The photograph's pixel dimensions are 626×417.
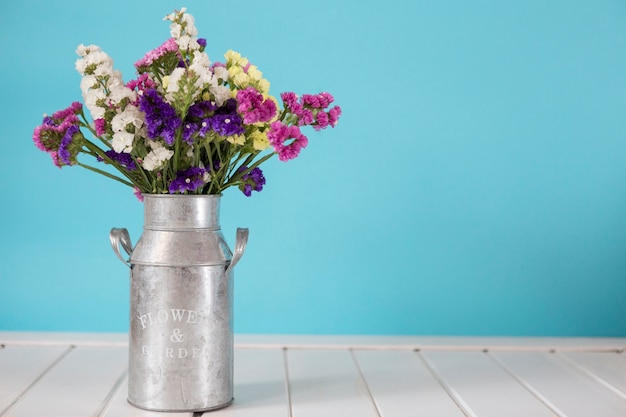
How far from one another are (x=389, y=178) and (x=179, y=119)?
3.37 ft

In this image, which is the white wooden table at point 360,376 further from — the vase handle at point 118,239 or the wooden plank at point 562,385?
the vase handle at point 118,239

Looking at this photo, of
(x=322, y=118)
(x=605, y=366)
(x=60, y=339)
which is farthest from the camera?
(x=60, y=339)

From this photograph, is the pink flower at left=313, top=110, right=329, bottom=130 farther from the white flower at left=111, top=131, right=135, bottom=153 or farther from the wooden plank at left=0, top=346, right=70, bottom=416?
the wooden plank at left=0, top=346, right=70, bottom=416

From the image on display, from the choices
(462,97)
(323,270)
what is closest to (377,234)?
(323,270)

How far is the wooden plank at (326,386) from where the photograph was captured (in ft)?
4.71

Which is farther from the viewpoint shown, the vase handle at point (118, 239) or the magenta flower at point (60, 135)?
the vase handle at point (118, 239)

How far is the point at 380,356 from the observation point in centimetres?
187

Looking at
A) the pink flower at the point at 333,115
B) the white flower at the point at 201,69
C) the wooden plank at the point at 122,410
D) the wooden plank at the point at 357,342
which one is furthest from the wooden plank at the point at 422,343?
the white flower at the point at 201,69

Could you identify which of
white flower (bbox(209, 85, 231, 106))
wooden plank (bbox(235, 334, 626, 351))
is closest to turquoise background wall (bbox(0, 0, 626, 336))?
wooden plank (bbox(235, 334, 626, 351))

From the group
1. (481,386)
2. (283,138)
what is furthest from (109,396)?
(481,386)

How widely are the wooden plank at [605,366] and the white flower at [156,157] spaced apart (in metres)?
0.93

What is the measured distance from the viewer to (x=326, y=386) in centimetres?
160

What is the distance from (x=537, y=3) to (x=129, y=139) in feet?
4.34

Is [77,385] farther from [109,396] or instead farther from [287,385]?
[287,385]
